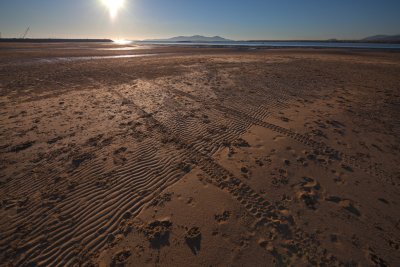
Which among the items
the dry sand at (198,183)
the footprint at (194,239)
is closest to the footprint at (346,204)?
the dry sand at (198,183)

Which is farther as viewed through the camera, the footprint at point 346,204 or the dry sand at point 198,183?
the footprint at point 346,204

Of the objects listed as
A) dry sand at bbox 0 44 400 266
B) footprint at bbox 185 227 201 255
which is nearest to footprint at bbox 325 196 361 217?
dry sand at bbox 0 44 400 266

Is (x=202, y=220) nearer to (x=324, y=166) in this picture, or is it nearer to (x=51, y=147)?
(x=324, y=166)

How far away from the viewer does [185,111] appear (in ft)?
29.9

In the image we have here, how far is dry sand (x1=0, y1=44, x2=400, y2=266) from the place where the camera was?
11.4 feet

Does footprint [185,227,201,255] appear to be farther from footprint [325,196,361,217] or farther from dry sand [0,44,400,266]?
footprint [325,196,361,217]

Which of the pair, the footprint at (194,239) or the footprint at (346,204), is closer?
the footprint at (194,239)

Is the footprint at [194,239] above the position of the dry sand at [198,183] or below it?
below

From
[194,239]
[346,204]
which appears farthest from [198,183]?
[346,204]

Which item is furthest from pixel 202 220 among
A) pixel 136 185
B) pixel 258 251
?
pixel 136 185

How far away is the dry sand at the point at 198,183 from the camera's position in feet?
11.4

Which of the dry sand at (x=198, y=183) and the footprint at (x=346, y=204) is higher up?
the dry sand at (x=198, y=183)

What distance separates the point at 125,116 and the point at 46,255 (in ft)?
Answer: 19.4

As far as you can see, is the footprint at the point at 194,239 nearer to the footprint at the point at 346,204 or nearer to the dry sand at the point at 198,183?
the dry sand at the point at 198,183
